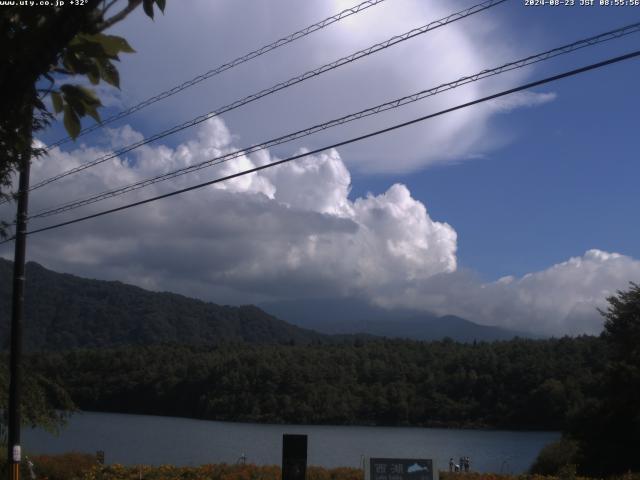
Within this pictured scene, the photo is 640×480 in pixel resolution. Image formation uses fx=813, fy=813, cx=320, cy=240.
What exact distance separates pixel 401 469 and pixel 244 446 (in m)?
35.5

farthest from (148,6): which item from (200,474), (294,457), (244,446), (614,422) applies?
(244,446)

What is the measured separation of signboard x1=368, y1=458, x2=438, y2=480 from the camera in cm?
1117

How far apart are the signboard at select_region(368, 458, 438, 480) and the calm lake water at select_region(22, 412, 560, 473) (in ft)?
61.8

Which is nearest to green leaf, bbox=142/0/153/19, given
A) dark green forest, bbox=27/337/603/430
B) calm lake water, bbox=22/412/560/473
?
calm lake water, bbox=22/412/560/473

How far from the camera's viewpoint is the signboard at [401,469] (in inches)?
440

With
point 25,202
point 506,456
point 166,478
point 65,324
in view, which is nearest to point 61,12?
point 25,202

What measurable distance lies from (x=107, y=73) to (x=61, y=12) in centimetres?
40

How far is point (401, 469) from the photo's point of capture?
11.3m

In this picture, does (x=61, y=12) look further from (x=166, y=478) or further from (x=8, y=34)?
(x=166, y=478)

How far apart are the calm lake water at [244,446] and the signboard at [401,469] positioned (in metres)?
18.8

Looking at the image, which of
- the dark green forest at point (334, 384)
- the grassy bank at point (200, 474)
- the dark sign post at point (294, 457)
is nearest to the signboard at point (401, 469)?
the dark sign post at point (294, 457)

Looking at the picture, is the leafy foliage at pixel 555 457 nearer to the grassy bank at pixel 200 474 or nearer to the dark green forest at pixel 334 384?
the grassy bank at pixel 200 474

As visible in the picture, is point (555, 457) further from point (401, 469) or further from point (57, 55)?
point (57, 55)

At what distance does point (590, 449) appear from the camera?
2969cm
